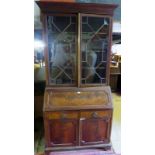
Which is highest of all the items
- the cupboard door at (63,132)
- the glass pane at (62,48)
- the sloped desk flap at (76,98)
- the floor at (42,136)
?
the glass pane at (62,48)

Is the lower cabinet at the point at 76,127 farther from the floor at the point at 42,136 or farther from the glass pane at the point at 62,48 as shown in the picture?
the glass pane at the point at 62,48

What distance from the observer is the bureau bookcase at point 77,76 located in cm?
186

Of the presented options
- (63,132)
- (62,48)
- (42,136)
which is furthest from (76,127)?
(62,48)

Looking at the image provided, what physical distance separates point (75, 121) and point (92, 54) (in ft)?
2.52

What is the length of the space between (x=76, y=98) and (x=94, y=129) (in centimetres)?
42

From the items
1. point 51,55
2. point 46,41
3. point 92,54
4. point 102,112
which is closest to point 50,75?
point 51,55

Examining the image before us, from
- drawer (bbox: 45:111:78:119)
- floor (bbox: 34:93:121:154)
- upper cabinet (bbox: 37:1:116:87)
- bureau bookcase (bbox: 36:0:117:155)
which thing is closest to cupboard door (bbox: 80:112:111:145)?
bureau bookcase (bbox: 36:0:117:155)

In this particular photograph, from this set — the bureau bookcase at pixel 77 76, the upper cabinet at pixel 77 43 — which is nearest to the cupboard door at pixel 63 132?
the bureau bookcase at pixel 77 76

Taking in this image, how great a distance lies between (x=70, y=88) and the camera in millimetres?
1965

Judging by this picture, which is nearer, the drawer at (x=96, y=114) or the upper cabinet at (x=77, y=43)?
the upper cabinet at (x=77, y=43)

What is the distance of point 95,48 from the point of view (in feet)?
6.51

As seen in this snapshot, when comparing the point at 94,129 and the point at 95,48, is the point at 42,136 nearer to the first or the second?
the point at 94,129

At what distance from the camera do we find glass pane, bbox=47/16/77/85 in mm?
1861
